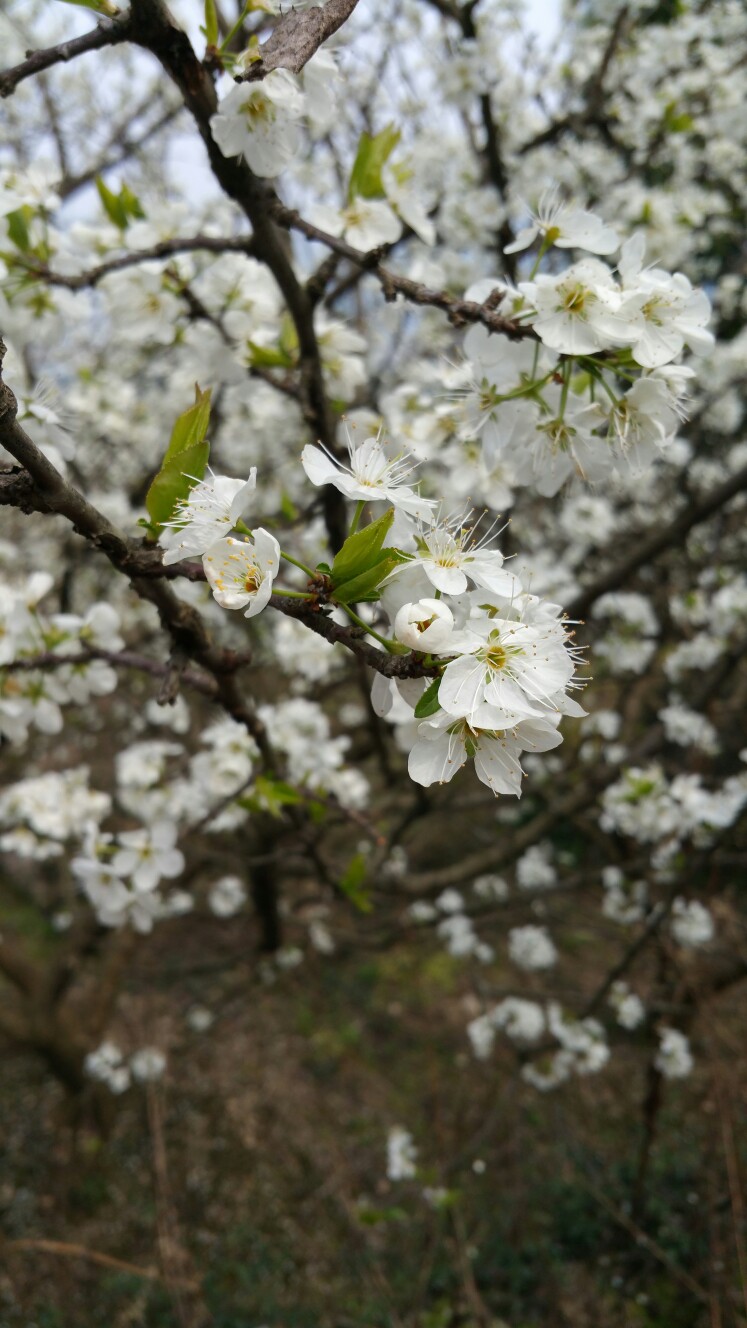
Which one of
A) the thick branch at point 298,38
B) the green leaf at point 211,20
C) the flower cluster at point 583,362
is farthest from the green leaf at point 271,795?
the green leaf at point 211,20

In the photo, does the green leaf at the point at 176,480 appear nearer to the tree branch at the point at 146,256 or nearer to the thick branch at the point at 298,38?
the thick branch at the point at 298,38

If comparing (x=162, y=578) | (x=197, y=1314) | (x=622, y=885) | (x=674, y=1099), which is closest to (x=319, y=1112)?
(x=197, y=1314)

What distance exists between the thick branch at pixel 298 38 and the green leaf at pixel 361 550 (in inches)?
21.5

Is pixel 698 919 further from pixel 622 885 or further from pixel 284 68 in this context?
pixel 284 68

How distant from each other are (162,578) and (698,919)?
3.53m

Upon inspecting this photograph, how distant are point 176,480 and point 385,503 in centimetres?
84

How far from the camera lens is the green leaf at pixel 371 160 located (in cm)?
141

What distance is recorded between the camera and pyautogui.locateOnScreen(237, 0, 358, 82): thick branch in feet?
2.77

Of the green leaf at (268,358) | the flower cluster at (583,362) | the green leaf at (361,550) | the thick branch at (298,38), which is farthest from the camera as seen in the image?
the green leaf at (268,358)

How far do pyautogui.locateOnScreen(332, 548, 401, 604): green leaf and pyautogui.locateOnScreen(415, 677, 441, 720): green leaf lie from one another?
0.12 meters

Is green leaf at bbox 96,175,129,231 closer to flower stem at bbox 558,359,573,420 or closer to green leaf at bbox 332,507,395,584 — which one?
flower stem at bbox 558,359,573,420

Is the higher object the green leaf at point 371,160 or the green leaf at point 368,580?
the green leaf at point 371,160

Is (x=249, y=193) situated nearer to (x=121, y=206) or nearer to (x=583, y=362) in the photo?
(x=121, y=206)

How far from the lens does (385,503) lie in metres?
1.65
